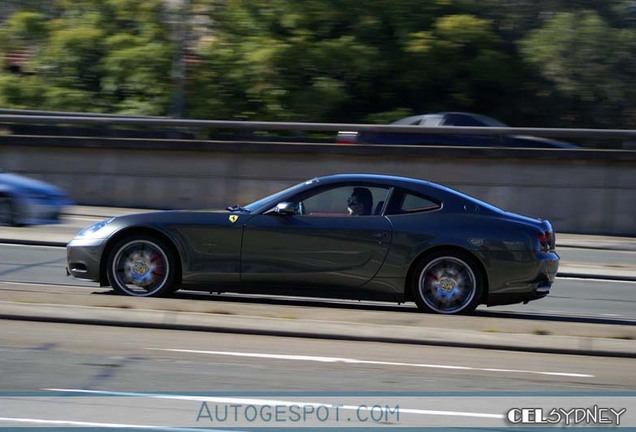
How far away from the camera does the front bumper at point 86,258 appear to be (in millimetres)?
9367

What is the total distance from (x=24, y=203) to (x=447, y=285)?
943 centimetres

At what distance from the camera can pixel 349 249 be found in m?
9.12

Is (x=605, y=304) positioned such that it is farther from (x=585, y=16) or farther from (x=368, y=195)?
(x=585, y=16)

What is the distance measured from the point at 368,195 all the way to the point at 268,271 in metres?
1.24

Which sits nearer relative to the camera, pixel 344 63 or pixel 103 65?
pixel 344 63

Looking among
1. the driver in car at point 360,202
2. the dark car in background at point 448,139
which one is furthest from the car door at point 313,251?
the dark car in background at point 448,139

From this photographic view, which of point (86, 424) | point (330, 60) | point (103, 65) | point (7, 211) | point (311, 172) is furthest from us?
point (103, 65)

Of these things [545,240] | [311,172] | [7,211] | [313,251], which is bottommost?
[313,251]

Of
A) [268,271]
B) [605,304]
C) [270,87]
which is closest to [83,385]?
[268,271]

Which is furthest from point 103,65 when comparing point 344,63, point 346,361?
point 346,361

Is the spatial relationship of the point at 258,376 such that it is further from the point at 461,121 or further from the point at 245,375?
the point at 461,121

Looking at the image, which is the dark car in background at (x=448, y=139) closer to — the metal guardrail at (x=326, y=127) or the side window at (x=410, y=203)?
the metal guardrail at (x=326, y=127)

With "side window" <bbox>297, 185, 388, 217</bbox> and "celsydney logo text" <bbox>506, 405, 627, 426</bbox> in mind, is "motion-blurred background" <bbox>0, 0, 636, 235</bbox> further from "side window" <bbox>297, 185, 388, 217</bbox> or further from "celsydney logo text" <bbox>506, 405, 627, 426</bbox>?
"celsydney logo text" <bbox>506, 405, 627, 426</bbox>

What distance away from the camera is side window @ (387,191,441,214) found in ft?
30.5
